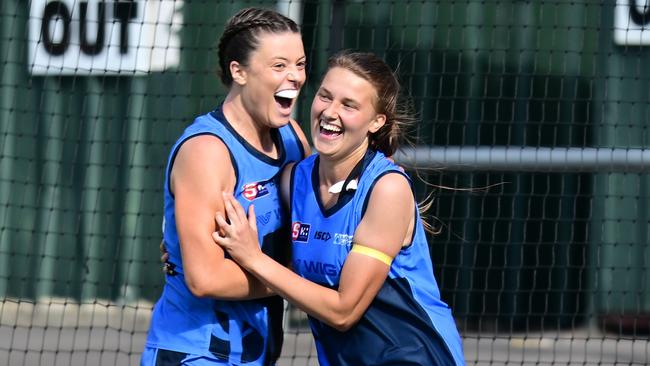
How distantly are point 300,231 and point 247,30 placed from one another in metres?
0.63

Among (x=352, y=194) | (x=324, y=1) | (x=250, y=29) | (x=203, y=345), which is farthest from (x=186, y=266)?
(x=324, y=1)

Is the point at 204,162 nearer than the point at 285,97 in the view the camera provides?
Yes

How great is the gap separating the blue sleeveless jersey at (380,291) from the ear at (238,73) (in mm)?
413

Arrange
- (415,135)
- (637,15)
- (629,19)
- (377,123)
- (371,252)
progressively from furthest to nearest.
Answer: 1. (415,135)
2. (637,15)
3. (629,19)
4. (377,123)
5. (371,252)

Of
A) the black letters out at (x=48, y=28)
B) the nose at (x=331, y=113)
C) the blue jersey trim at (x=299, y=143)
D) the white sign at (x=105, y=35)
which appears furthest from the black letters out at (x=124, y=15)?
the nose at (x=331, y=113)

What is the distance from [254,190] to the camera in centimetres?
343

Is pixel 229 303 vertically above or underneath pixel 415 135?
underneath

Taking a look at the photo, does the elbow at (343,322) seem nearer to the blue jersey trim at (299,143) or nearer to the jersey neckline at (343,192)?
the jersey neckline at (343,192)

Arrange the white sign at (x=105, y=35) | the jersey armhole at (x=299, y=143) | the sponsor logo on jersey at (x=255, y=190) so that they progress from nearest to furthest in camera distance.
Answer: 1. the sponsor logo on jersey at (x=255, y=190)
2. the jersey armhole at (x=299, y=143)
3. the white sign at (x=105, y=35)

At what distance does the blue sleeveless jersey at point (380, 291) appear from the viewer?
129 inches

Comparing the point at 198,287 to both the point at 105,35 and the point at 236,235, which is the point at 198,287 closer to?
the point at 236,235

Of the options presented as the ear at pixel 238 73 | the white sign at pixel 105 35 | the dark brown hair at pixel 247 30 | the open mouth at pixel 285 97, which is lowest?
the open mouth at pixel 285 97

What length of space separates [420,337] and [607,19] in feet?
13.8

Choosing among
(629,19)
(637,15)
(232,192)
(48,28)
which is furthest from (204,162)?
(48,28)
